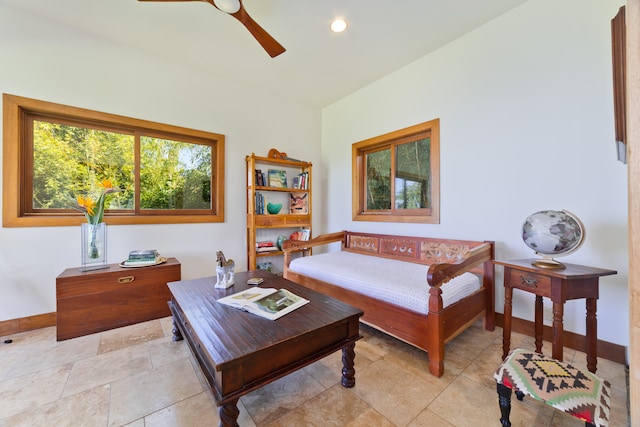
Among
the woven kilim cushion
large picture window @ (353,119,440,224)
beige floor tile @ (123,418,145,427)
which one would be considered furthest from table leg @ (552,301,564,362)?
beige floor tile @ (123,418,145,427)

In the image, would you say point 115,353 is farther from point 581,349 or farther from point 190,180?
point 581,349

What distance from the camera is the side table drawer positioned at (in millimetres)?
1401

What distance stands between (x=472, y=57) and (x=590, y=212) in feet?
5.17

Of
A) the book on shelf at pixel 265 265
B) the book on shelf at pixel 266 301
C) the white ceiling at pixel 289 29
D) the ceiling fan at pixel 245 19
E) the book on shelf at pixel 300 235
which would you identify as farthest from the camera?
the book on shelf at pixel 300 235

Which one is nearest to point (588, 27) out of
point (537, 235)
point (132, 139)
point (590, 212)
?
point (590, 212)

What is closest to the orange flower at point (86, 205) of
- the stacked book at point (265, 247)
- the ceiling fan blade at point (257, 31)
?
the stacked book at point (265, 247)

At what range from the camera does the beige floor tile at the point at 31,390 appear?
1246 mm

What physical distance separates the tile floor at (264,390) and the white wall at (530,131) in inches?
31.3

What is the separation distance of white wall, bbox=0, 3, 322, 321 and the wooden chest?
33 cm

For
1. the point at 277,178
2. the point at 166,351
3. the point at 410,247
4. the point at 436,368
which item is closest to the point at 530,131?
the point at 410,247

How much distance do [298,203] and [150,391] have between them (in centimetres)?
253

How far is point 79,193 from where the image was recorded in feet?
7.60

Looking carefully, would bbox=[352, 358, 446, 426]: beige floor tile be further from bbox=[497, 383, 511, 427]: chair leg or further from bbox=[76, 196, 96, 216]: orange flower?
bbox=[76, 196, 96, 216]: orange flower

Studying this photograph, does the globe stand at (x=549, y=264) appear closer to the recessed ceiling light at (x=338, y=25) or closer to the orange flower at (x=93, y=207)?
the recessed ceiling light at (x=338, y=25)
